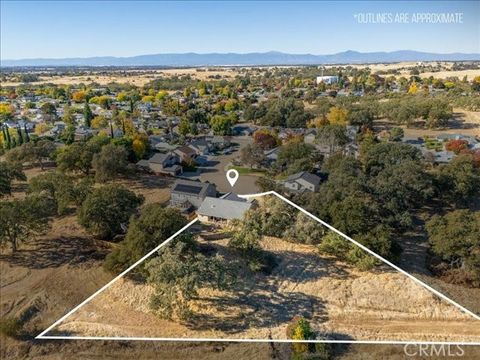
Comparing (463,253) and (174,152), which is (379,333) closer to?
(463,253)

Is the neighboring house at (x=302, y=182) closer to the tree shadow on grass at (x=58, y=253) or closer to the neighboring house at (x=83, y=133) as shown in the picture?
the tree shadow on grass at (x=58, y=253)

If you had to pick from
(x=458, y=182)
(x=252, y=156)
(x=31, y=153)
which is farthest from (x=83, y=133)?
(x=458, y=182)

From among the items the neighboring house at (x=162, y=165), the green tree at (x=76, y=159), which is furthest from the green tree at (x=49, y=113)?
the neighboring house at (x=162, y=165)

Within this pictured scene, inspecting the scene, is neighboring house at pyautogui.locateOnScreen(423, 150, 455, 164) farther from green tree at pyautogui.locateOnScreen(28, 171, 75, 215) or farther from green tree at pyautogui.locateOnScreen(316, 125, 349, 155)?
green tree at pyautogui.locateOnScreen(28, 171, 75, 215)

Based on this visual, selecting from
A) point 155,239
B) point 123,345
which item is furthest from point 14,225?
point 123,345

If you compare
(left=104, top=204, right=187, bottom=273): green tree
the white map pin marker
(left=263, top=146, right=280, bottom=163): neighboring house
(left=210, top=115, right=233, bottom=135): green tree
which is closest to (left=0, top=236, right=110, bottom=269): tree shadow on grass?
(left=104, top=204, right=187, bottom=273): green tree

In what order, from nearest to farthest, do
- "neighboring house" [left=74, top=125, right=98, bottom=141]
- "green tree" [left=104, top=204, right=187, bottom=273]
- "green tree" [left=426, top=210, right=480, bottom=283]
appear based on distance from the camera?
"green tree" [left=104, top=204, right=187, bottom=273]
"green tree" [left=426, top=210, right=480, bottom=283]
"neighboring house" [left=74, top=125, right=98, bottom=141]

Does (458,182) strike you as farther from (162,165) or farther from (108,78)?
(108,78)
